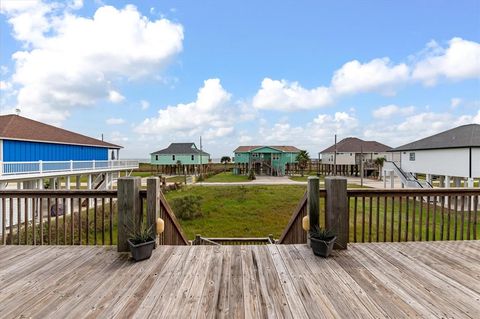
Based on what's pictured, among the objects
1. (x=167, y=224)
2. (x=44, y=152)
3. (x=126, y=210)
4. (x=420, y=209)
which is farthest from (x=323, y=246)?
(x=44, y=152)

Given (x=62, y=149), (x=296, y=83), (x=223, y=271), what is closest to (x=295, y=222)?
(x=223, y=271)

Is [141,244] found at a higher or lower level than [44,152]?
lower

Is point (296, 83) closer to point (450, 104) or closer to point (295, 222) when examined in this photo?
point (450, 104)

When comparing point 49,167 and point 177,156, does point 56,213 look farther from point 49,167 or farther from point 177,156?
point 177,156

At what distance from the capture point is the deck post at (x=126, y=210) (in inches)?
128

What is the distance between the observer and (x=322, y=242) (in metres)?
3.04

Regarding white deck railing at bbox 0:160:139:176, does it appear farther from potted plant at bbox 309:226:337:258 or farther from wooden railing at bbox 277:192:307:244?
potted plant at bbox 309:226:337:258

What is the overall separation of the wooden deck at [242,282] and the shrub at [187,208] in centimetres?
851

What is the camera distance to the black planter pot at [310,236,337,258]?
9.96 ft

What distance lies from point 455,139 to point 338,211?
16.9 meters

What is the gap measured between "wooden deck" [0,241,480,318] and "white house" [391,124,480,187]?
13.8m

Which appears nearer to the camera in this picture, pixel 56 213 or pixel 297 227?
pixel 56 213

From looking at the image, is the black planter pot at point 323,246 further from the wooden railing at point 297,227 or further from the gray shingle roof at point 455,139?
the gray shingle roof at point 455,139

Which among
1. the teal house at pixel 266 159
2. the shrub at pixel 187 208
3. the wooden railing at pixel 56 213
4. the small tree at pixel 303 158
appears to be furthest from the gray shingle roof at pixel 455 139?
the wooden railing at pixel 56 213
